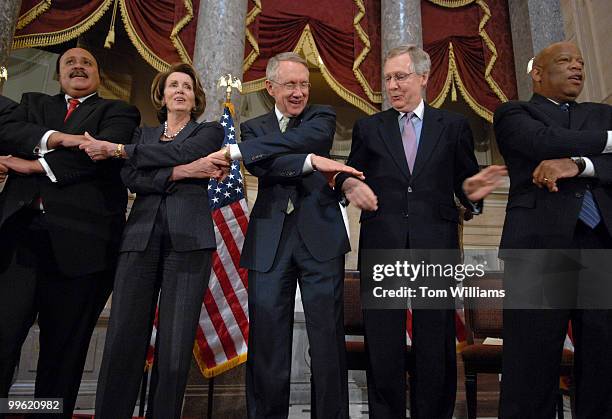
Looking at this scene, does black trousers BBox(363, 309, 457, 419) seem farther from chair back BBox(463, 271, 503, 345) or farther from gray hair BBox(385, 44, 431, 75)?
chair back BBox(463, 271, 503, 345)

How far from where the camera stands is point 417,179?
6.14ft

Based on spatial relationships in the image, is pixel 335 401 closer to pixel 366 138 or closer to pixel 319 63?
pixel 366 138

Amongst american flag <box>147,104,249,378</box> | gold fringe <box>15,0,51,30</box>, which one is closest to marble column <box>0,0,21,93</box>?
gold fringe <box>15,0,51,30</box>

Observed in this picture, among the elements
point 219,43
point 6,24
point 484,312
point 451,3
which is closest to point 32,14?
point 6,24

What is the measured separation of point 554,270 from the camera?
65.8 inches

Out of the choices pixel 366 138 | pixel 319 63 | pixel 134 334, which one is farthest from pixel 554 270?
pixel 319 63

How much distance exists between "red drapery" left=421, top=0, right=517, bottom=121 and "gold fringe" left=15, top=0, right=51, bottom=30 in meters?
4.26

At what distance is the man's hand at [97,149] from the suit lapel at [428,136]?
1.13 m

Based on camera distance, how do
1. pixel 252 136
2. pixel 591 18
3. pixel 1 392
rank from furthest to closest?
1. pixel 591 18
2. pixel 252 136
3. pixel 1 392

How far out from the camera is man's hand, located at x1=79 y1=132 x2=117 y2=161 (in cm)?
184

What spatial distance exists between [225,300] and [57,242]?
1.17 metres

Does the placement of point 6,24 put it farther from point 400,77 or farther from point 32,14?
point 400,77

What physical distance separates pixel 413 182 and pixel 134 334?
3.72 feet

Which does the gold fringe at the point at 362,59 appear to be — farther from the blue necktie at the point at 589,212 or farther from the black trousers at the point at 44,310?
the black trousers at the point at 44,310
